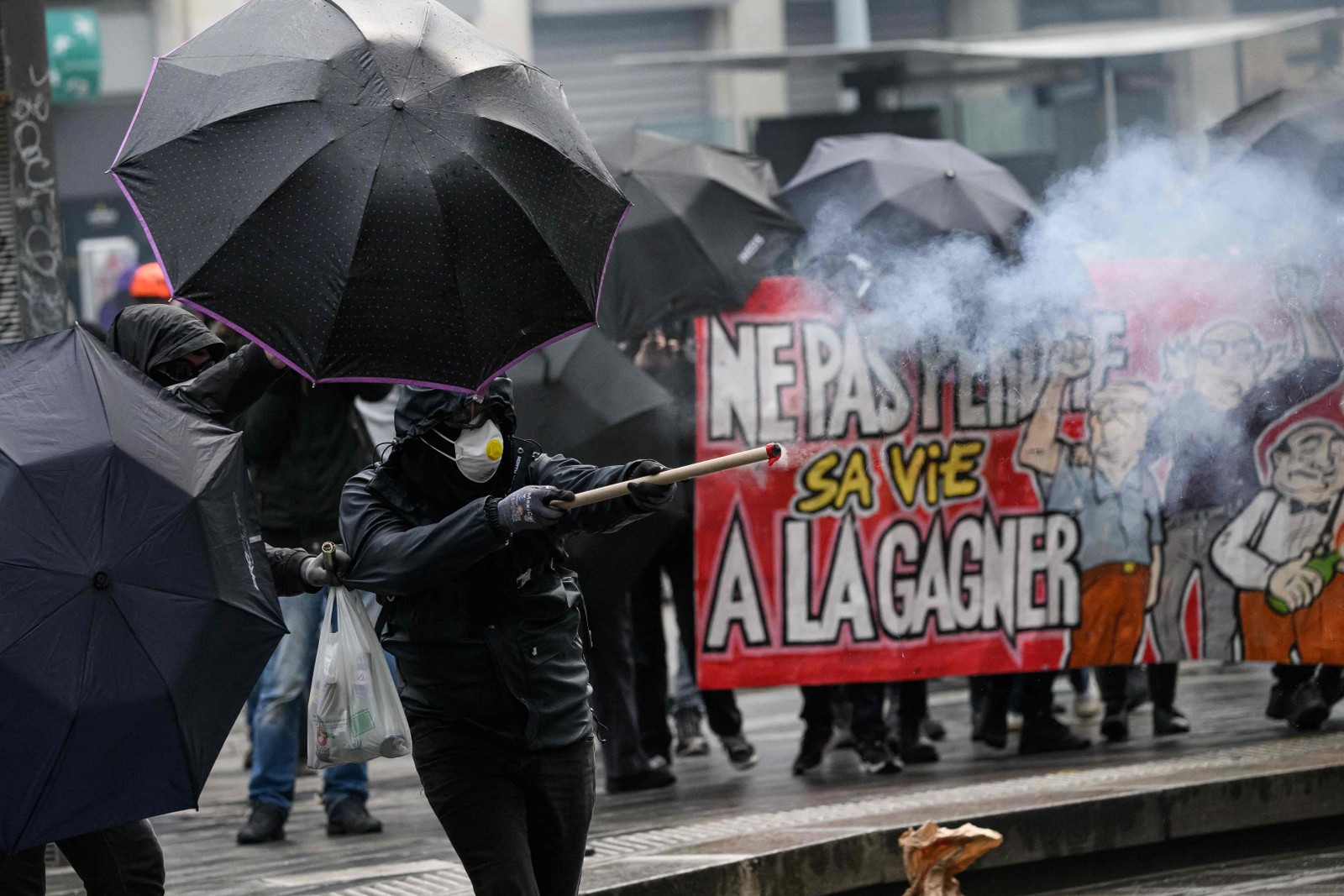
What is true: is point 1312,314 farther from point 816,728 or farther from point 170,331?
point 170,331

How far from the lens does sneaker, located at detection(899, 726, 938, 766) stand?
7.40 metres

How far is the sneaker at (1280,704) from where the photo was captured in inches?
293

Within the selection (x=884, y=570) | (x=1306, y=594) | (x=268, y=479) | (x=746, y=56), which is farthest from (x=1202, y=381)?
(x=746, y=56)

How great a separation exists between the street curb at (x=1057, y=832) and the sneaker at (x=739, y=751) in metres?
1.88

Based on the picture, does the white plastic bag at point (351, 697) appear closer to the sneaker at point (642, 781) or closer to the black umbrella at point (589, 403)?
the black umbrella at point (589, 403)

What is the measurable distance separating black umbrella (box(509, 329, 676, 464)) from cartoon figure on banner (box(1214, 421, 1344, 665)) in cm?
244

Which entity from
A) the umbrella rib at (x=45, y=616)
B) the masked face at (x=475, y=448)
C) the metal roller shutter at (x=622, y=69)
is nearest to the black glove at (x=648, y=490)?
the masked face at (x=475, y=448)

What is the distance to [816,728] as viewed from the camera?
741 centimetres

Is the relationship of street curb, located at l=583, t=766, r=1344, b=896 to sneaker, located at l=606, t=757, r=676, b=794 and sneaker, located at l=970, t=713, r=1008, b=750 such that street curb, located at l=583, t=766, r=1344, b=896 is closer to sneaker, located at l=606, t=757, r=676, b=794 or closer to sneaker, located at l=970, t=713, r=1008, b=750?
sneaker, located at l=970, t=713, r=1008, b=750

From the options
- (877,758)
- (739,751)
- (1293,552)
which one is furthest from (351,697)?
(1293,552)

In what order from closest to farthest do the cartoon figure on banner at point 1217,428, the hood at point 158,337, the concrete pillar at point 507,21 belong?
the hood at point 158,337 < the cartoon figure on banner at point 1217,428 < the concrete pillar at point 507,21

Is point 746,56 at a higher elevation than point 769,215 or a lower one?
higher

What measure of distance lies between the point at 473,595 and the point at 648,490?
470 millimetres

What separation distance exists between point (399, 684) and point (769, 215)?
432cm
